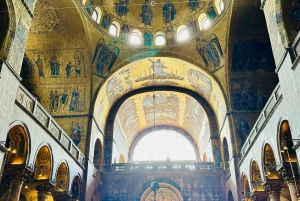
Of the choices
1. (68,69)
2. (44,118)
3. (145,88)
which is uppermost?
(145,88)

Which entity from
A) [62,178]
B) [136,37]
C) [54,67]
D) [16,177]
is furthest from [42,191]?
[136,37]

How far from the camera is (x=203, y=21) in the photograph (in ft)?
61.7

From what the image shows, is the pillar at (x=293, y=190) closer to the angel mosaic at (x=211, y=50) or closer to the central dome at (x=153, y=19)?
the angel mosaic at (x=211, y=50)

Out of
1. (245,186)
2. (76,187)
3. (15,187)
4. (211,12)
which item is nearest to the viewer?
(15,187)

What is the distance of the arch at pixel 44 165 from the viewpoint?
39.1 ft

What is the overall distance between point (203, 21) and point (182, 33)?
1.64m

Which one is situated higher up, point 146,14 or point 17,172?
point 146,14

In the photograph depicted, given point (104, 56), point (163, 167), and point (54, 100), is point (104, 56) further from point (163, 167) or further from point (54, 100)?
point (163, 167)

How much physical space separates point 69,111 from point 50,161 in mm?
6399

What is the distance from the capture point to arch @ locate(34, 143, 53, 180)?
Result: 11906mm

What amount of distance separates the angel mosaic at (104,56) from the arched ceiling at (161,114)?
4439 mm

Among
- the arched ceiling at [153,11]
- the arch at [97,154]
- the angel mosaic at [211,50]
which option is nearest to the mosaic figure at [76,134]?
the arch at [97,154]

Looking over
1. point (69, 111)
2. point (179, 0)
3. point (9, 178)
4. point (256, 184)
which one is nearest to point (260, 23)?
point (179, 0)

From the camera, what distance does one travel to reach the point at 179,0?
62.3 feet
